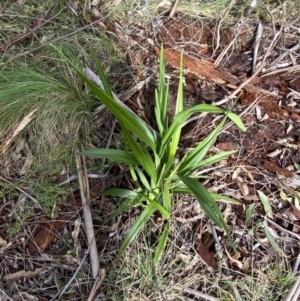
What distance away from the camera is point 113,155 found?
1292mm

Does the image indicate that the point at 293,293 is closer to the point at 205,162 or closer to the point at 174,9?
the point at 205,162

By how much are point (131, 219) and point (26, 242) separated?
→ 384mm

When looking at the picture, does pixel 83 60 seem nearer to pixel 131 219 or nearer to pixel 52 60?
pixel 52 60

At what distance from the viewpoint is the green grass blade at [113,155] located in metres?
1.27

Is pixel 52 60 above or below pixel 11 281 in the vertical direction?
above

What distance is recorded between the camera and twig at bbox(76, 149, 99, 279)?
4.55ft

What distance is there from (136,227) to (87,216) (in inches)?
8.7

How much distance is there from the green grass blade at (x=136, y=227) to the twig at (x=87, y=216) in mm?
118

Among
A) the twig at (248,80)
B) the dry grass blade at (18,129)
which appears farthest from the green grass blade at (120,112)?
the dry grass blade at (18,129)

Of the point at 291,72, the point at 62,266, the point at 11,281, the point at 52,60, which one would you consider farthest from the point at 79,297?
the point at 291,72

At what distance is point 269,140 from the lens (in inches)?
60.3

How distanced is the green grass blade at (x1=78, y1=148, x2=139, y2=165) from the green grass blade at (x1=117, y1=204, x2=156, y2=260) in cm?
16

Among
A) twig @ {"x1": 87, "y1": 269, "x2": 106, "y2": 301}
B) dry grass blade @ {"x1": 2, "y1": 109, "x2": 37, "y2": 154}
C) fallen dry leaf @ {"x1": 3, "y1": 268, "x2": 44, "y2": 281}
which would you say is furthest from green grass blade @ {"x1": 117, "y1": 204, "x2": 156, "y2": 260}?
dry grass blade @ {"x1": 2, "y1": 109, "x2": 37, "y2": 154}

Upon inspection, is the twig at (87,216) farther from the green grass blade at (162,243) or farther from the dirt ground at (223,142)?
the green grass blade at (162,243)
